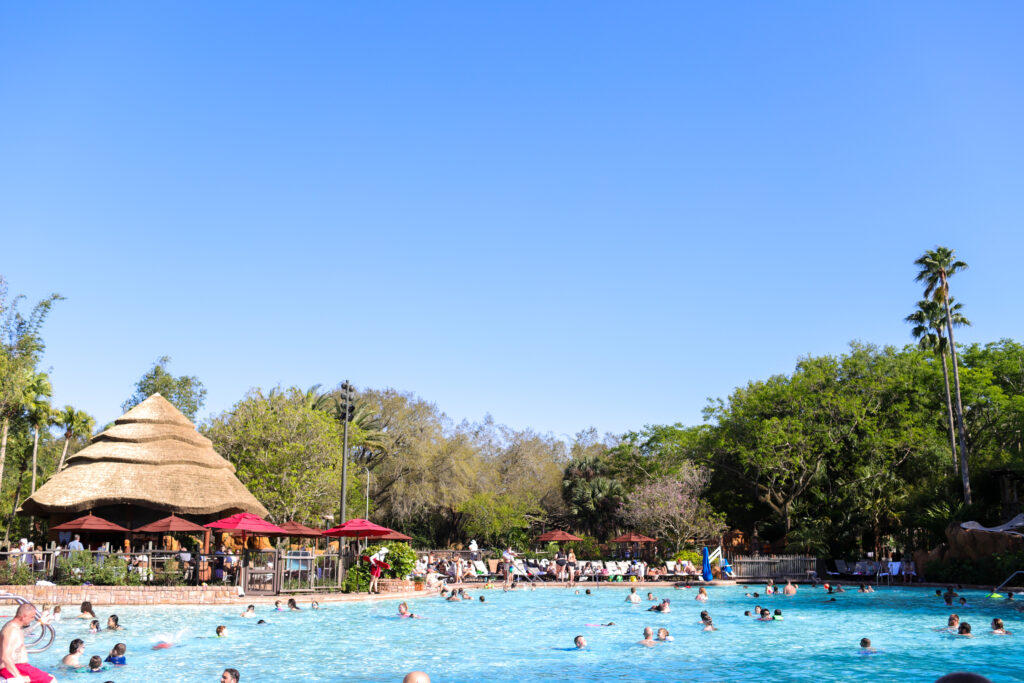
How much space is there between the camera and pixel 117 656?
595 inches

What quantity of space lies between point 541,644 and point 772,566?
76.9ft

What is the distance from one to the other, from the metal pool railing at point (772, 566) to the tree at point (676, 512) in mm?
3666

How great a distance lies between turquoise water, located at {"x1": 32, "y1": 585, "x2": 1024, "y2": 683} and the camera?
15.5 metres

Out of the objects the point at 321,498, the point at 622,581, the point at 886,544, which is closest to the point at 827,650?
the point at 622,581

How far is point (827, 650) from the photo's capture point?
18.5 meters

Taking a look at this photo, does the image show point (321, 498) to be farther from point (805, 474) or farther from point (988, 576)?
point (988, 576)

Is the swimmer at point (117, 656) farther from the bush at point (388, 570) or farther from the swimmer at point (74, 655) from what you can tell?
the bush at point (388, 570)

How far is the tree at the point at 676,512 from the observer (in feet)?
141

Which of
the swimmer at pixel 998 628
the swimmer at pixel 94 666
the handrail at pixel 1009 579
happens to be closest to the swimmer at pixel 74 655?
the swimmer at pixel 94 666

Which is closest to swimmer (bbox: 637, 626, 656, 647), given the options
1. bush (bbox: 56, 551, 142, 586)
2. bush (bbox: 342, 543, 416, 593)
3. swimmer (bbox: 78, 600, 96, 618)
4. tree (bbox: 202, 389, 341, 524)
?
bush (bbox: 342, 543, 416, 593)

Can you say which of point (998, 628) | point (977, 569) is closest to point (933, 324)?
point (977, 569)

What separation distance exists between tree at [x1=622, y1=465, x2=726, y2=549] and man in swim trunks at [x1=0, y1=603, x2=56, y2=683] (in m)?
35.7

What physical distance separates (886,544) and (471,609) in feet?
82.4

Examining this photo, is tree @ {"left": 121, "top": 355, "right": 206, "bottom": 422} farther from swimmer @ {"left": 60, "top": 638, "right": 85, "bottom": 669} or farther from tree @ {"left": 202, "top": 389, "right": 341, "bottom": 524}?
swimmer @ {"left": 60, "top": 638, "right": 85, "bottom": 669}
